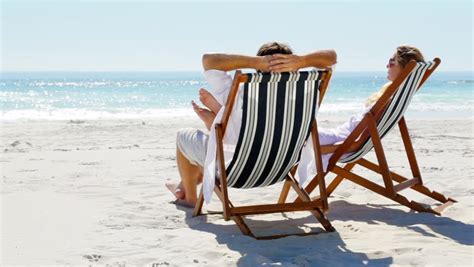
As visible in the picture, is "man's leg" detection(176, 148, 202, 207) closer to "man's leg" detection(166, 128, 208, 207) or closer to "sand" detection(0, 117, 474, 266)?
"man's leg" detection(166, 128, 208, 207)

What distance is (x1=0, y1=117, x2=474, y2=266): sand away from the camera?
342 centimetres

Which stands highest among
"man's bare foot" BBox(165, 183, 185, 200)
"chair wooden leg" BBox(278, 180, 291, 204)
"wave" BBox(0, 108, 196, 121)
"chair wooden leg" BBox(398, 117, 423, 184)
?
"chair wooden leg" BBox(398, 117, 423, 184)

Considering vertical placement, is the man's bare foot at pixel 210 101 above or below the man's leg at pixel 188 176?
above

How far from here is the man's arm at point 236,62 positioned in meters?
3.58

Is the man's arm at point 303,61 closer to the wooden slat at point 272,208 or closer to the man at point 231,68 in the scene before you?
the man at point 231,68

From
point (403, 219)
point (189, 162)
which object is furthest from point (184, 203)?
point (403, 219)

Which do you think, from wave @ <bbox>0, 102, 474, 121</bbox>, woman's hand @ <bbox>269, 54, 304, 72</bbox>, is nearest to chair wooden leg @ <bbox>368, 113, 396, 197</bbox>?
woman's hand @ <bbox>269, 54, 304, 72</bbox>

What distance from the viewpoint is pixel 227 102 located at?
141 inches

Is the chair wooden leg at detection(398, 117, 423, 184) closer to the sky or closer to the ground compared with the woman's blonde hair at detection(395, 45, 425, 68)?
closer to the ground

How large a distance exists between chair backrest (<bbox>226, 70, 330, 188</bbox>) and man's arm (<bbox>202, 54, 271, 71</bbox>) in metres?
0.12

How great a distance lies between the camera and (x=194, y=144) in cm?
414

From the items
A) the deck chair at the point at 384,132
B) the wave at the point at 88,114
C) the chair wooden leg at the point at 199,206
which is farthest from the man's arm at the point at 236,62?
the wave at the point at 88,114

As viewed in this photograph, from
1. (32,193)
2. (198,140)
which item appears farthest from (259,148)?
(32,193)

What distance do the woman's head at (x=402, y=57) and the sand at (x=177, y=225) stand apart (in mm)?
926
